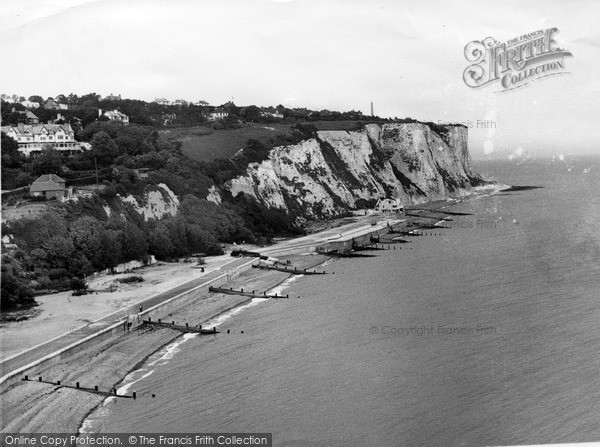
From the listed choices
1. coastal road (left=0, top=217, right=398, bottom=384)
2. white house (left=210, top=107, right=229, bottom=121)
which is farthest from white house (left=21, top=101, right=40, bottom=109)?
coastal road (left=0, top=217, right=398, bottom=384)

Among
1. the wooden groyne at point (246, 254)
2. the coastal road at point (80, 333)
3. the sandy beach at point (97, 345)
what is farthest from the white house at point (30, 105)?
the coastal road at point (80, 333)

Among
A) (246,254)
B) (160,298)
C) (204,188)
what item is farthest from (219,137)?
(160,298)

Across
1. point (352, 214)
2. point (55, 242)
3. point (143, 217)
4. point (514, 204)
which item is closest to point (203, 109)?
point (352, 214)

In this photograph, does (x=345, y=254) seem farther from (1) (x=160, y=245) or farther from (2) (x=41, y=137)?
(2) (x=41, y=137)

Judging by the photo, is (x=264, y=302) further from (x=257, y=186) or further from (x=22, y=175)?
(x=257, y=186)

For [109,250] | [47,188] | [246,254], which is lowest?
[246,254]

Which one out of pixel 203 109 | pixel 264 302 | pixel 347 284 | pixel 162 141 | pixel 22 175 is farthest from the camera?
pixel 203 109
